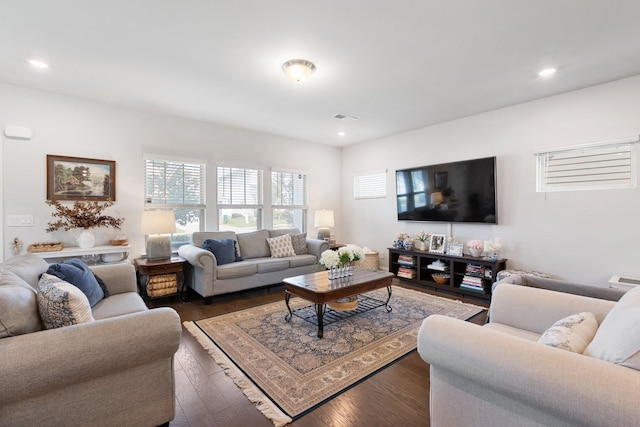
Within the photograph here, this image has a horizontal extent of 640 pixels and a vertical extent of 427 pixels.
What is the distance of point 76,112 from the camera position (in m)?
3.69

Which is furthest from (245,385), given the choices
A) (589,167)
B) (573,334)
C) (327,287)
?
(589,167)

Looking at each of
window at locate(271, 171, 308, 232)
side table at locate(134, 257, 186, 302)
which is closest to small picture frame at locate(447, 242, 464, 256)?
window at locate(271, 171, 308, 232)

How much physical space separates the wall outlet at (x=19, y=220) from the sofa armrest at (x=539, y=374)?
4427 millimetres

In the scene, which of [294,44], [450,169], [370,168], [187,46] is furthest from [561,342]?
[370,168]

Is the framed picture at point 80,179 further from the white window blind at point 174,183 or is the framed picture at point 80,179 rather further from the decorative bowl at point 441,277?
the decorative bowl at point 441,277

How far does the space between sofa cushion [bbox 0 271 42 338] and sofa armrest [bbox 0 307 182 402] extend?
0.06 m

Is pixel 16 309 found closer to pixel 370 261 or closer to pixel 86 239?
pixel 86 239

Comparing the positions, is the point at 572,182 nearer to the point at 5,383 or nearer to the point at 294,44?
the point at 294,44

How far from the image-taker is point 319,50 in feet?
8.63

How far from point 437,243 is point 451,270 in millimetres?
552

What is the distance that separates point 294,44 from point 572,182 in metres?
3.64

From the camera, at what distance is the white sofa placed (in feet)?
3.12

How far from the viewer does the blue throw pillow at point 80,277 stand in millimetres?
2111

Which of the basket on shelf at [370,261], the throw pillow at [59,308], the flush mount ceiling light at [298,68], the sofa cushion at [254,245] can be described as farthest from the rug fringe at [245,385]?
the basket on shelf at [370,261]
